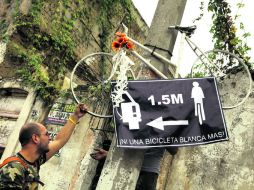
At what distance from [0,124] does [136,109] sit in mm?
6196

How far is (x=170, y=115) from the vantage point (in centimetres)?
441

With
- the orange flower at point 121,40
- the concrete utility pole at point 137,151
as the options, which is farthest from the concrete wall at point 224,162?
the orange flower at point 121,40

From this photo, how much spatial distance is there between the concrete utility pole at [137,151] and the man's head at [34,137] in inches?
51.3

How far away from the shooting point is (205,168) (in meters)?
5.69

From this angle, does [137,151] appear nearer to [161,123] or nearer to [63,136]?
[161,123]

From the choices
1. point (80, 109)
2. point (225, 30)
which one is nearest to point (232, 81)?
point (225, 30)

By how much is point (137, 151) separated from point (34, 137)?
167 cm

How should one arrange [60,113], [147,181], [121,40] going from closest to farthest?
1. [147,181]
2. [121,40]
3. [60,113]

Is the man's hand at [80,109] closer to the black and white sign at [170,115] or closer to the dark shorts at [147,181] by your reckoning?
the black and white sign at [170,115]

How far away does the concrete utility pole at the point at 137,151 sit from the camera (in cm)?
418

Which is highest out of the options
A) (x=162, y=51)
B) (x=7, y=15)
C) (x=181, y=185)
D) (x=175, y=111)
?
(x=7, y=15)

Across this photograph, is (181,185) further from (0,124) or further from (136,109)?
(0,124)

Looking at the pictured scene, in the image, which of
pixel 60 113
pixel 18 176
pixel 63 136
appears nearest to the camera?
pixel 18 176

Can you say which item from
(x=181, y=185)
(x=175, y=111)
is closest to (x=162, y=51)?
(x=175, y=111)
